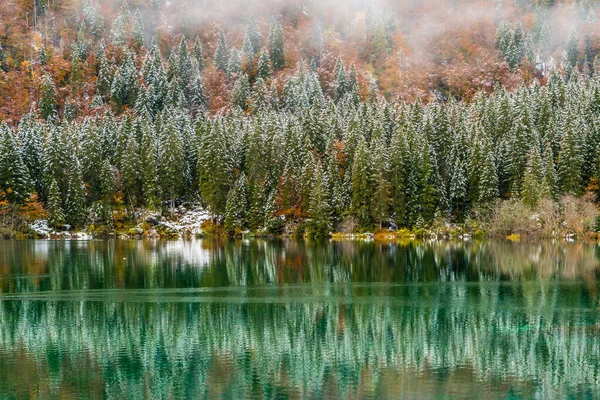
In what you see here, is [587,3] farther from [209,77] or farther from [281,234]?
[281,234]

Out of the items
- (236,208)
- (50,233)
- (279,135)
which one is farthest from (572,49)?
(50,233)

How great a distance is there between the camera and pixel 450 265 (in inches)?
2625

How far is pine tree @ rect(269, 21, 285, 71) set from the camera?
176 metres

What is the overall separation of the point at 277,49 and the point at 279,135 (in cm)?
6519

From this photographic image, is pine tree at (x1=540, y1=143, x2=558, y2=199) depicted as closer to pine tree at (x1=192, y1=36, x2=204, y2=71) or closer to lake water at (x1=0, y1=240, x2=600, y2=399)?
lake water at (x1=0, y1=240, x2=600, y2=399)

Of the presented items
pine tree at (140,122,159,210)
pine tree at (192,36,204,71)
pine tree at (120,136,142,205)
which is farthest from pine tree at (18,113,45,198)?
pine tree at (192,36,204,71)

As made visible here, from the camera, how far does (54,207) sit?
11050 cm

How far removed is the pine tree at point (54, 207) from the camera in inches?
4343

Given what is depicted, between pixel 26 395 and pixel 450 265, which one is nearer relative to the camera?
pixel 26 395

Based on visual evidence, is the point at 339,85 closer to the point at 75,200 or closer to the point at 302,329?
the point at 75,200

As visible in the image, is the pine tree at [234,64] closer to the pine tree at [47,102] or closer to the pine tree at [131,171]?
the pine tree at [47,102]

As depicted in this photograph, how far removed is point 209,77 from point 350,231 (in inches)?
3127

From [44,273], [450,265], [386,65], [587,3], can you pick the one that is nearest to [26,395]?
[44,273]

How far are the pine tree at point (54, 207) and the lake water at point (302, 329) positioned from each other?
4363 cm
